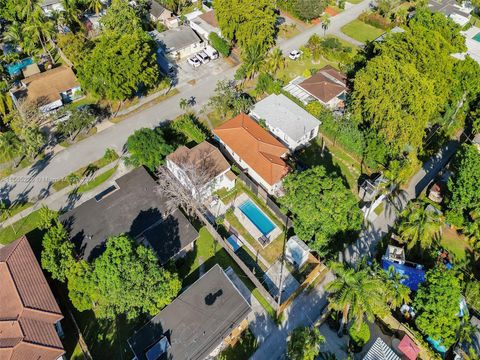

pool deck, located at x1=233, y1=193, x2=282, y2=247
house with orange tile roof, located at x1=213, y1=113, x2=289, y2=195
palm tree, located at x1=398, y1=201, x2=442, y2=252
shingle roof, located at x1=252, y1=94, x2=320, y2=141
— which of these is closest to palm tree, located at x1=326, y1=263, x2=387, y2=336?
palm tree, located at x1=398, y1=201, x2=442, y2=252

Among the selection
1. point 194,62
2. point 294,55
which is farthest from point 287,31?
point 194,62

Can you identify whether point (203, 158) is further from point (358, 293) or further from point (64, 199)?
point (358, 293)

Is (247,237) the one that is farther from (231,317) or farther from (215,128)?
(215,128)

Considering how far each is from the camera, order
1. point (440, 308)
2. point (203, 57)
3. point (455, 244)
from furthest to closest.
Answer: point (203, 57), point (455, 244), point (440, 308)

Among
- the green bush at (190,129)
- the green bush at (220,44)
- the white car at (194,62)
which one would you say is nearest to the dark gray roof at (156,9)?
the green bush at (220,44)

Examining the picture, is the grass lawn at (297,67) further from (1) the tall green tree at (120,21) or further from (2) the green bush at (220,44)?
(1) the tall green tree at (120,21)
